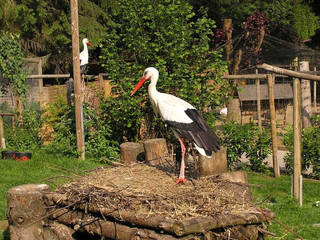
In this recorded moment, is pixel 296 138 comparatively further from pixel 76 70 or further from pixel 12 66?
pixel 12 66

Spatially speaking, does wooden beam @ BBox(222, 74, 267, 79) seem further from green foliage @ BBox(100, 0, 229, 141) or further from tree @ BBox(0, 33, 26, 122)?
tree @ BBox(0, 33, 26, 122)

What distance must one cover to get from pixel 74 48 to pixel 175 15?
210cm

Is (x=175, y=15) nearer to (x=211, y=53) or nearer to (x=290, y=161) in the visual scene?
(x=211, y=53)

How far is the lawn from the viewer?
22.2 ft

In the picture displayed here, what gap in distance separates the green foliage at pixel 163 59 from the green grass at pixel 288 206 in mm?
1779

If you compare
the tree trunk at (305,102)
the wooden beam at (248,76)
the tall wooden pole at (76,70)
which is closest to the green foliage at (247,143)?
the wooden beam at (248,76)

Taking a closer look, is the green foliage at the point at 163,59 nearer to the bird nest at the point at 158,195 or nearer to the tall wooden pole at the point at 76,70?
the tall wooden pole at the point at 76,70

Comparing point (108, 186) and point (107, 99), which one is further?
point (107, 99)

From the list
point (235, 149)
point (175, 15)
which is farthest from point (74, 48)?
point (235, 149)

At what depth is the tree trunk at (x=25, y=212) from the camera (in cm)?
558

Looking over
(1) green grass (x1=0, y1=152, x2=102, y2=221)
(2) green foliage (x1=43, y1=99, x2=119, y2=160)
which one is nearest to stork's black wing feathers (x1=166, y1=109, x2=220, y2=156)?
(1) green grass (x1=0, y1=152, x2=102, y2=221)

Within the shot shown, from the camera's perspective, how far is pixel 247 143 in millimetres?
10203

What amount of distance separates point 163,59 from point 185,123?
15.5ft

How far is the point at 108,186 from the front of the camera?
5.45m
